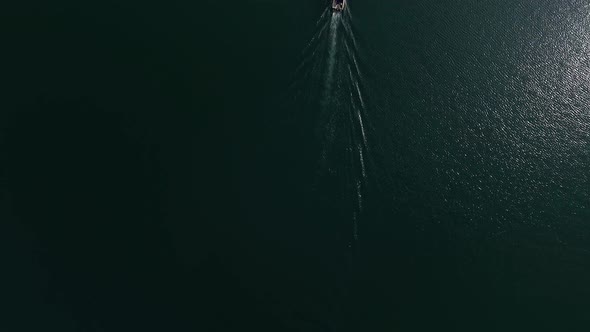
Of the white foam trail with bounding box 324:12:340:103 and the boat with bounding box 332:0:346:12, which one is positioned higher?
the boat with bounding box 332:0:346:12

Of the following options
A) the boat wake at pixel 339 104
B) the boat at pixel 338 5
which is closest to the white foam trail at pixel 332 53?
the boat wake at pixel 339 104

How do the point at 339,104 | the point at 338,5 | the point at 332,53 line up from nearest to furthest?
the point at 339,104 < the point at 332,53 < the point at 338,5

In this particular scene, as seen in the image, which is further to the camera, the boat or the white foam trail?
the boat

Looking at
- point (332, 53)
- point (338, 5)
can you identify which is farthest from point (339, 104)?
point (338, 5)

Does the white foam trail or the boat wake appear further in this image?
the white foam trail

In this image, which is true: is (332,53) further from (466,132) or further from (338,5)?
(466,132)

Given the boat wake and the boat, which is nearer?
the boat wake

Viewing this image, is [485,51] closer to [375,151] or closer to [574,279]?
[375,151]

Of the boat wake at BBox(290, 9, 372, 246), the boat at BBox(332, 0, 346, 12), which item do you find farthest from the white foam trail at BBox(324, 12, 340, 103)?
the boat at BBox(332, 0, 346, 12)

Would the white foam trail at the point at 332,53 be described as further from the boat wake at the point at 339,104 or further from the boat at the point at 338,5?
the boat at the point at 338,5

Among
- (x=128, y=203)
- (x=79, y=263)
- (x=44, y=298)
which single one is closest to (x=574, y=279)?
(x=128, y=203)

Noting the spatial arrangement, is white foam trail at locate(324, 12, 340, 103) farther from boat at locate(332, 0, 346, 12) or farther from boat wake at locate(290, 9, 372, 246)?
boat at locate(332, 0, 346, 12)
